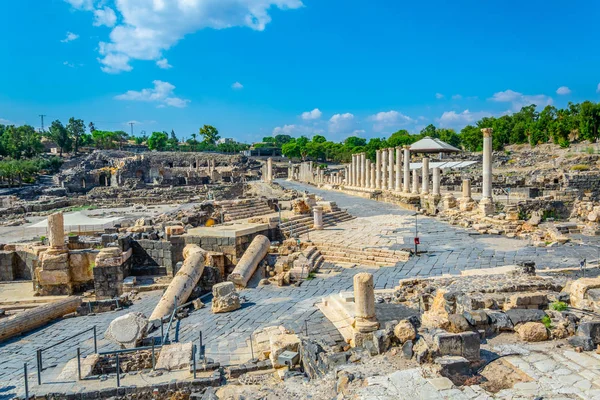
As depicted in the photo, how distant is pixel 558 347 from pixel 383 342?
2.41 meters

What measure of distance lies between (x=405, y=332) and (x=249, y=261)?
7880 millimetres

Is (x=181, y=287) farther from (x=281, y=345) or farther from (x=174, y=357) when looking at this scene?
(x=281, y=345)

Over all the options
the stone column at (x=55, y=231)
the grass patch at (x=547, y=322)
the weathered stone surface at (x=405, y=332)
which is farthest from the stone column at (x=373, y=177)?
the weathered stone surface at (x=405, y=332)

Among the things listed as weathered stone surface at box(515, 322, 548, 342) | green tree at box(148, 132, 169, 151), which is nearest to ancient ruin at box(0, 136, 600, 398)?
weathered stone surface at box(515, 322, 548, 342)

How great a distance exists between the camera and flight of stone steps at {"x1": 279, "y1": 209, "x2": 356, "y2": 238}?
17.5 m

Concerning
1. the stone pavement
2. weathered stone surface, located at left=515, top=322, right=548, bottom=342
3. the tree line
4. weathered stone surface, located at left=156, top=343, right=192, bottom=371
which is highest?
the tree line

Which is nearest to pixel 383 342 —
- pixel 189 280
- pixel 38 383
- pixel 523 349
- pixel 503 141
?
pixel 523 349

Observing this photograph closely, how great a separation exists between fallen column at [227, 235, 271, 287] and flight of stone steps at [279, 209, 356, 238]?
2.42 m

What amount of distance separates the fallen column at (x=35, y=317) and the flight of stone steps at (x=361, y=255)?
7.73m

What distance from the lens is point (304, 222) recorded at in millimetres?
19047

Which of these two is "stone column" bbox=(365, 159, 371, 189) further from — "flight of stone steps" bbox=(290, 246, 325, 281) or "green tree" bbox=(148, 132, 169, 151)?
"green tree" bbox=(148, 132, 169, 151)

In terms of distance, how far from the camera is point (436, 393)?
4.93 metres

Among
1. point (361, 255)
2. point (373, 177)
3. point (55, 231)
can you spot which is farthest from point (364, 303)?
point (373, 177)

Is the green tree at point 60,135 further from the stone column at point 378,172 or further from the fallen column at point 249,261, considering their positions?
the fallen column at point 249,261
